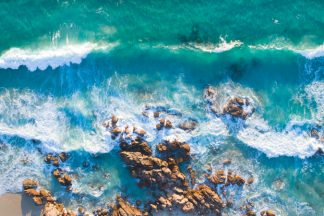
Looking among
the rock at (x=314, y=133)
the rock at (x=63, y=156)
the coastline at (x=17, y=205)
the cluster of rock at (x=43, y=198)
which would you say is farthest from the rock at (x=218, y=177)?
the coastline at (x=17, y=205)

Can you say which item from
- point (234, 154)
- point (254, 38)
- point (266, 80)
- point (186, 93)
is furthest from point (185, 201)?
point (254, 38)

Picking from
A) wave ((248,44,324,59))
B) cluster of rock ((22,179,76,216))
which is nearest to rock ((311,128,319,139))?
wave ((248,44,324,59))

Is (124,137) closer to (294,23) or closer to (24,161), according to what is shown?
(24,161)

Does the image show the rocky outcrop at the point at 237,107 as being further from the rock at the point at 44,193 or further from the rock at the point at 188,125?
the rock at the point at 44,193

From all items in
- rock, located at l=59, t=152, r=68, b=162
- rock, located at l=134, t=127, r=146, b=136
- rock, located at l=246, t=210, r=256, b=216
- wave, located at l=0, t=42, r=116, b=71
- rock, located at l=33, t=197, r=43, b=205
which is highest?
wave, located at l=0, t=42, r=116, b=71

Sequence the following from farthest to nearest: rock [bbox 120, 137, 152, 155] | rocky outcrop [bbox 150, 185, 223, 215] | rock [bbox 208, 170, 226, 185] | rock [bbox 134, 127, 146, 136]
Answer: rock [bbox 208, 170, 226, 185] < rock [bbox 134, 127, 146, 136] < rock [bbox 120, 137, 152, 155] < rocky outcrop [bbox 150, 185, 223, 215]

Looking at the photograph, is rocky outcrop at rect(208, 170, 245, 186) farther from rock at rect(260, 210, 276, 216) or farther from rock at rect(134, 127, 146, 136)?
rock at rect(134, 127, 146, 136)

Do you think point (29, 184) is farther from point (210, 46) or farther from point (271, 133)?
point (271, 133)
